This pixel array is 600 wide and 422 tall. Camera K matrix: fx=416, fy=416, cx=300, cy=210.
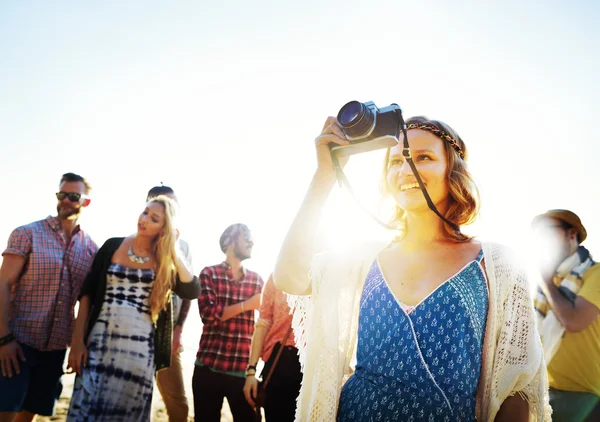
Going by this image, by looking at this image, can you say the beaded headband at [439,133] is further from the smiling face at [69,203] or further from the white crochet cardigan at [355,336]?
the smiling face at [69,203]

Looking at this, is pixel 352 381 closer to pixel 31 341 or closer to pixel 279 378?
pixel 279 378

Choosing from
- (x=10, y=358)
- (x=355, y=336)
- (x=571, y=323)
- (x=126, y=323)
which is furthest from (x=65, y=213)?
(x=571, y=323)

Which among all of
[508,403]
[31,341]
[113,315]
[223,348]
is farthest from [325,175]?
[31,341]

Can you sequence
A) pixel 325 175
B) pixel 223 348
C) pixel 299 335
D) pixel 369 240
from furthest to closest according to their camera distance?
1. pixel 223 348
2. pixel 369 240
3. pixel 299 335
4. pixel 325 175

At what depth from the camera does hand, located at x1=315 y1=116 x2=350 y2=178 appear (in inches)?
63.1

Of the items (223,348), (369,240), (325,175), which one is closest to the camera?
(325,175)

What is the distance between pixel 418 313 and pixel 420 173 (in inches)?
23.2

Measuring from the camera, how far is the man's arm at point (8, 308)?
143 inches

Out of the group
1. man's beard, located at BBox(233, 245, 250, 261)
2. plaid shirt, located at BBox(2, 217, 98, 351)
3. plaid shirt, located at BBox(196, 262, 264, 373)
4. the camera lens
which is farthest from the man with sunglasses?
the camera lens

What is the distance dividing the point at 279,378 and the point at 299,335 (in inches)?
70.8

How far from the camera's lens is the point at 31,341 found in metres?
3.87

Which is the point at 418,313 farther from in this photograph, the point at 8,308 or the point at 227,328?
the point at 8,308

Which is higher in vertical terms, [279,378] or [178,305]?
[178,305]

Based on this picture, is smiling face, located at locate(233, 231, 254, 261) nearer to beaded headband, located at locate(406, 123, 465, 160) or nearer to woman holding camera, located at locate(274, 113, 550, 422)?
woman holding camera, located at locate(274, 113, 550, 422)
